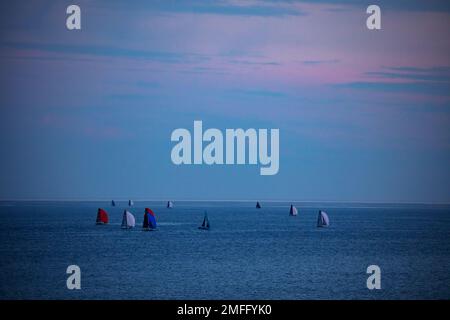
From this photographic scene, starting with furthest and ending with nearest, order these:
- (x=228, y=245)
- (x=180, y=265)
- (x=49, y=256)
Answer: (x=228, y=245) < (x=49, y=256) < (x=180, y=265)

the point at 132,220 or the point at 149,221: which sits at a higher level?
the point at 149,221

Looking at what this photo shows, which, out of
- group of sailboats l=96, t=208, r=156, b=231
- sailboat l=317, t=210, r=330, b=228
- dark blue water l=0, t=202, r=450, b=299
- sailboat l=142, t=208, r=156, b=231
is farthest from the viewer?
sailboat l=317, t=210, r=330, b=228

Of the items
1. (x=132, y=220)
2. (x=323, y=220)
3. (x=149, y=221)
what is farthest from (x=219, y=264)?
(x=323, y=220)

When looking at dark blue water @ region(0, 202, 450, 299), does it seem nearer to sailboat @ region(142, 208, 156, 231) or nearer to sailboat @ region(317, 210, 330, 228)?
sailboat @ region(142, 208, 156, 231)

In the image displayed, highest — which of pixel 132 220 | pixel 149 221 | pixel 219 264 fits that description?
pixel 149 221

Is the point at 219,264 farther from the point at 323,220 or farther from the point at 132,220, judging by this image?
the point at 323,220

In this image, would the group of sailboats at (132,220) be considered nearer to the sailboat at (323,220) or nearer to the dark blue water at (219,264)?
the dark blue water at (219,264)

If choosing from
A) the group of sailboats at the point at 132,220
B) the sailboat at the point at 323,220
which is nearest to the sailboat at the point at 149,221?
the group of sailboats at the point at 132,220

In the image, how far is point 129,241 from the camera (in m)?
74.7

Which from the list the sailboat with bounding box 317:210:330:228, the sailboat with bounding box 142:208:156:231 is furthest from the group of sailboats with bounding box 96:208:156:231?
the sailboat with bounding box 317:210:330:228

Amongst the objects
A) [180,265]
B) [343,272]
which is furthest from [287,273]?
[180,265]

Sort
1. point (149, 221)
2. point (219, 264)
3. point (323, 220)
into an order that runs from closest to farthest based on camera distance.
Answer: point (219, 264)
point (149, 221)
point (323, 220)

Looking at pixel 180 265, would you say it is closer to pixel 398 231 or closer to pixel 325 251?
pixel 325 251
